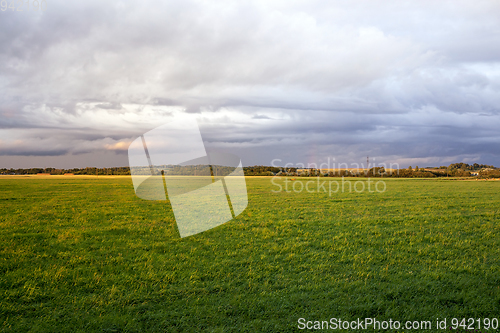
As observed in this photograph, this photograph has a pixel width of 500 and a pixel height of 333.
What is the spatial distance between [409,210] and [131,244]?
61.1 ft

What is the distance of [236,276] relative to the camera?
7.54 meters

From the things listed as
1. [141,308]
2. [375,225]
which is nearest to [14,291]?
[141,308]

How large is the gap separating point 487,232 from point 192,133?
1446 cm

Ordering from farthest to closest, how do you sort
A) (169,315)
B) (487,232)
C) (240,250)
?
1. (487,232)
2. (240,250)
3. (169,315)

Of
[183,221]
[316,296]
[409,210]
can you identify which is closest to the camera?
[316,296]

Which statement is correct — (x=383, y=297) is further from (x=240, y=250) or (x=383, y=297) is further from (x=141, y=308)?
(x=141, y=308)

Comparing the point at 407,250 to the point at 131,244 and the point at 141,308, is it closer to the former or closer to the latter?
the point at 141,308

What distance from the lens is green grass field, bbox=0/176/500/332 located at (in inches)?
221

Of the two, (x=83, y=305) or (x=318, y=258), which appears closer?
(x=83, y=305)

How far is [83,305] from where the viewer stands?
19.4 feet

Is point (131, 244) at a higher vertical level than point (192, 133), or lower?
lower

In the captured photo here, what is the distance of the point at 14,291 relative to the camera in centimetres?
641

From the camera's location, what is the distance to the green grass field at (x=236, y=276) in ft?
18.4

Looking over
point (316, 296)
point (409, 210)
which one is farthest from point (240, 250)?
point (409, 210)
